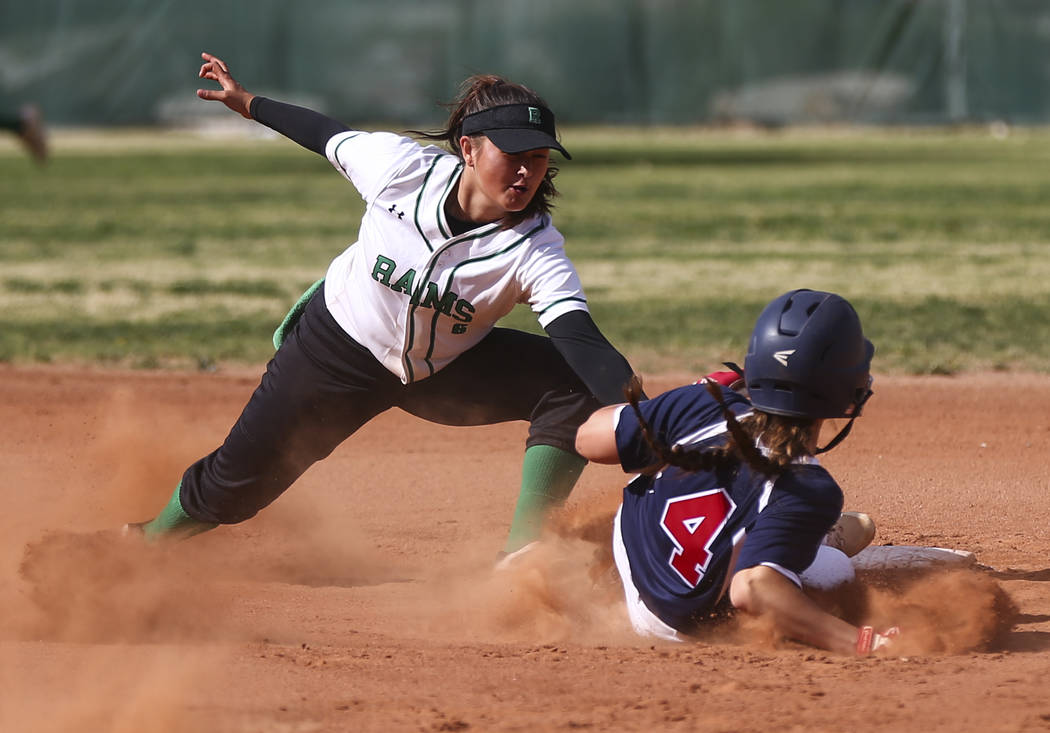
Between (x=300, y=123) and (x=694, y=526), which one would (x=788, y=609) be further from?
(x=300, y=123)

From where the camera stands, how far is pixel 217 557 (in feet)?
15.8

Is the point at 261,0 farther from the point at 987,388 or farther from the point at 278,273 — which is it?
the point at 987,388

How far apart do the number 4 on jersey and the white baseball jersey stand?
0.66 m

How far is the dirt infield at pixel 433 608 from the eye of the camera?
314cm

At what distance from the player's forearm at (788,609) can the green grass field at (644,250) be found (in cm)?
436

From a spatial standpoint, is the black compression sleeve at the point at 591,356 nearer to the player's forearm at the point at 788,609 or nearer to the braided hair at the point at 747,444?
the braided hair at the point at 747,444

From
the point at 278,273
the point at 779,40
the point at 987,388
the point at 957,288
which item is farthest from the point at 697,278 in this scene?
the point at 779,40

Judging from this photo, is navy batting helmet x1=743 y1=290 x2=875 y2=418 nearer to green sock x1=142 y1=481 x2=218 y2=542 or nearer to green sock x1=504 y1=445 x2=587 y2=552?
green sock x1=504 y1=445 x2=587 y2=552

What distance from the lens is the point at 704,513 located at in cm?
344

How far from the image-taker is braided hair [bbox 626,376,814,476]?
3.30m

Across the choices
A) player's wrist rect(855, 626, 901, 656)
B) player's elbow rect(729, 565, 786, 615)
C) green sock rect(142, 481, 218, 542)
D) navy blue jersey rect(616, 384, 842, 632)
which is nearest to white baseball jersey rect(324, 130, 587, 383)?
navy blue jersey rect(616, 384, 842, 632)

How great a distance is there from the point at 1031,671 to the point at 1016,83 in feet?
84.4

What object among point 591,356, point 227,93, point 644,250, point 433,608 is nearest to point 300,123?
point 227,93

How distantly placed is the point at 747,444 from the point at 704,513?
0.25 metres
